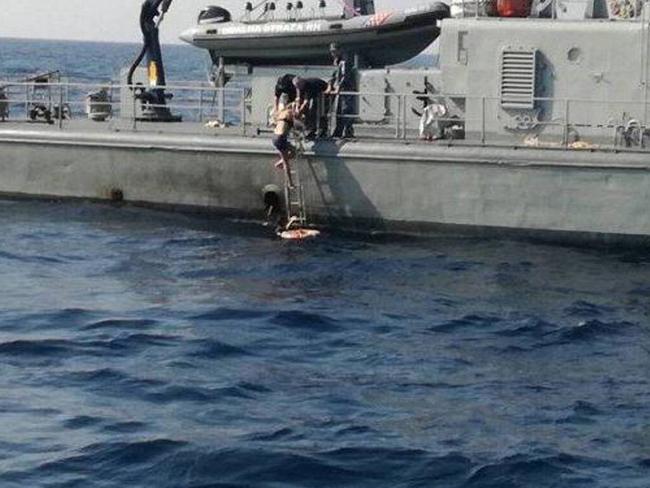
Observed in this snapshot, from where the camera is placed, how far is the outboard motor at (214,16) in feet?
89.2

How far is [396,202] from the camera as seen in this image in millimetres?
23016

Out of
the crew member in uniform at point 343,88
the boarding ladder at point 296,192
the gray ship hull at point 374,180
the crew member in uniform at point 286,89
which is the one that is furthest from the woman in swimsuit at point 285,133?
the crew member in uniform at point 343,88

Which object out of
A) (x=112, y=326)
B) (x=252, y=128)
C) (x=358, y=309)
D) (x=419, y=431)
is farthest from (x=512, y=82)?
(x=419, y=431)

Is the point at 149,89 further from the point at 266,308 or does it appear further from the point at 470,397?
the point at 470,397

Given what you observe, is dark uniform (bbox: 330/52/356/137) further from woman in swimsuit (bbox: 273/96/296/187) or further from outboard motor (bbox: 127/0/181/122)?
outboard motor (bbox: 127/0/181/122)

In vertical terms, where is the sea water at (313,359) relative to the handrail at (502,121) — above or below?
below

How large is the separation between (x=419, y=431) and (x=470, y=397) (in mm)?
1278

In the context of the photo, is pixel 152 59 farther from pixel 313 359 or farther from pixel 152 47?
pixel 313 359

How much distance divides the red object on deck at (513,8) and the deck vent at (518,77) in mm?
748

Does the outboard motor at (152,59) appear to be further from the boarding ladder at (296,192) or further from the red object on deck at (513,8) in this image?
the red object on deck at (513,8)

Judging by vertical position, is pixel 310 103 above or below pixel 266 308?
above

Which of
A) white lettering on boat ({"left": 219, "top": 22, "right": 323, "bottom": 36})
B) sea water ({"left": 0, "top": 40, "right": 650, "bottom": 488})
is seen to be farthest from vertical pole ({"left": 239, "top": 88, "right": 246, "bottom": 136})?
white lettering on boat ({"left": 219, "top": 22, "right": 323, "bottom": 36})

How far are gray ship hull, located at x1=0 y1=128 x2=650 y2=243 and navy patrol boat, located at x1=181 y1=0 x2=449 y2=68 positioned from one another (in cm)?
266

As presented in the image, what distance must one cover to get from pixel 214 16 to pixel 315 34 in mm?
2750
